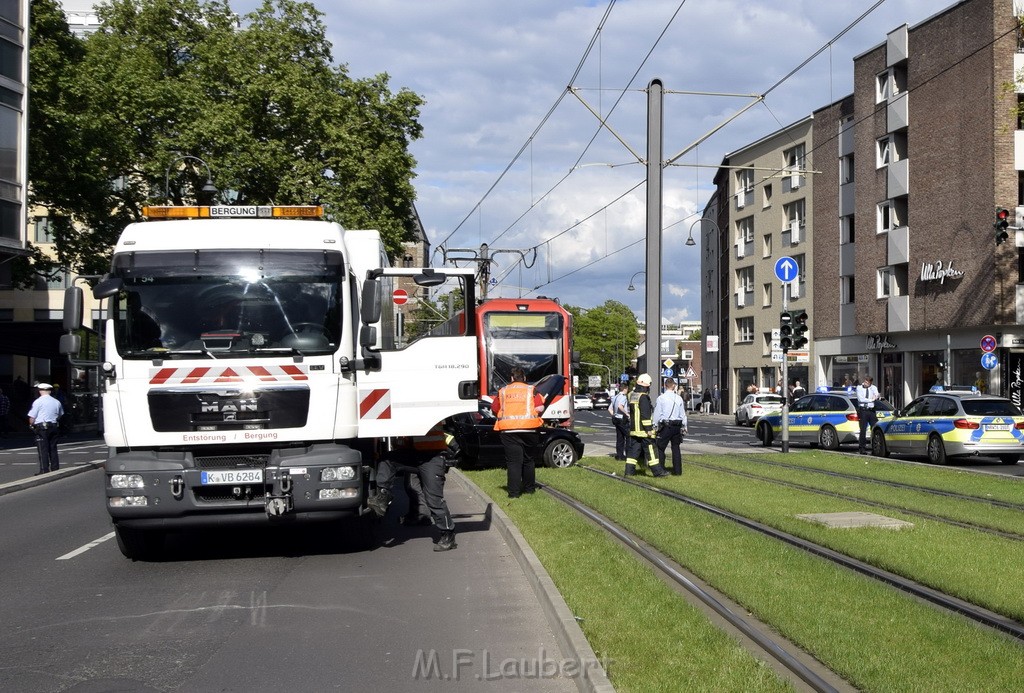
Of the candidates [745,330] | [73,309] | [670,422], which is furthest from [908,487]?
[745,330]

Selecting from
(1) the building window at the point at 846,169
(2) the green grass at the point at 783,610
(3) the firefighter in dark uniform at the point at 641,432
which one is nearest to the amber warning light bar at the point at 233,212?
(2) the green grass at the point at 783,610

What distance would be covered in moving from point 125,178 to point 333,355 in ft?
104

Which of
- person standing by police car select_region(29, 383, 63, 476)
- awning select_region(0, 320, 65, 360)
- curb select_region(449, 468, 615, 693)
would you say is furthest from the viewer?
awning select_region(0, 320, 65, 360)

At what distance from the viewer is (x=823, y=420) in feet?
95.5

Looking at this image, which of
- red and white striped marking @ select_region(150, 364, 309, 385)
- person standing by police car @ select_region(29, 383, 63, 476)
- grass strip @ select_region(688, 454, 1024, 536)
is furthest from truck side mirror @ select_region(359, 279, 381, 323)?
person standing by police car @ select_region(29, 383, 63, 476)

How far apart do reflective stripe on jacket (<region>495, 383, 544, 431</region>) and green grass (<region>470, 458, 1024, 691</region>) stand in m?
2.95

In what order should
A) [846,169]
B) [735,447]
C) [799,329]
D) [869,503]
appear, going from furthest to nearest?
[846,169] < [735,447] < [799,329] < [869,503]

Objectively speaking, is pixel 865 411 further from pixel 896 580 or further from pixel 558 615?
pixel 558 615

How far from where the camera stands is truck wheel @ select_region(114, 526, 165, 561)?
1072 cm

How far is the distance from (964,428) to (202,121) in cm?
2588

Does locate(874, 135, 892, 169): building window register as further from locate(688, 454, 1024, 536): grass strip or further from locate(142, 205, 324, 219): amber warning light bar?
locate(142, 205, 324, 219): amber warning light bar

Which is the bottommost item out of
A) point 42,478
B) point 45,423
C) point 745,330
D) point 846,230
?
point 42,478

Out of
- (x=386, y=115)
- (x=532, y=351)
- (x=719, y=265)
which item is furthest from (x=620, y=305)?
(x=532, y=351)

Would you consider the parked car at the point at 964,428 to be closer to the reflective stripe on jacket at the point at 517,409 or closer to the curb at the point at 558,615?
the reflective stripe on jacket at the point at 517,409
